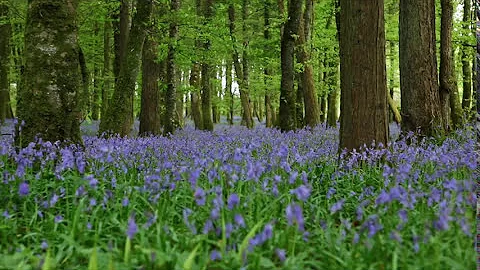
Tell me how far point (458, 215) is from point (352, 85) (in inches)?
138

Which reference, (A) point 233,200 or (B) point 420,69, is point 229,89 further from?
(A) point 233,200

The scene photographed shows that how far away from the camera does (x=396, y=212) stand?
10.5ft

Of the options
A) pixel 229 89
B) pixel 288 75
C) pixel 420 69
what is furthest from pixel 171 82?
pixel 229 89

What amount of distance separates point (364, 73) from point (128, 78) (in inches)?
246

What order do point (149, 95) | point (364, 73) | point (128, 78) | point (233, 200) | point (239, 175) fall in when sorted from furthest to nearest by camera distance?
point (149, 95) < point (128, 78) < point (364, 73) < point (239, 175) < point (233, 200)

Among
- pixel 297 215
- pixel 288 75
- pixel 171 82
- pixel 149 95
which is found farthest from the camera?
pixel 171 82

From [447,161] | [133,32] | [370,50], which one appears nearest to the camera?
[447,161]

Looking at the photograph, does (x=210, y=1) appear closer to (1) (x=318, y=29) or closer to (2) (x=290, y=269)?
(1) (x=318, y=29)

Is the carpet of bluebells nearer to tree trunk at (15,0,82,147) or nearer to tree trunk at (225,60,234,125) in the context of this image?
tree trunk at (15,0,82,147)

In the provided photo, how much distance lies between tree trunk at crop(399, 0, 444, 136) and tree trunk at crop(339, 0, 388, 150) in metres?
2.69

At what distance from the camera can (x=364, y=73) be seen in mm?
6098

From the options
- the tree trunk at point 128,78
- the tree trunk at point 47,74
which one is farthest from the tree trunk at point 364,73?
the tree trunk at point 128,78

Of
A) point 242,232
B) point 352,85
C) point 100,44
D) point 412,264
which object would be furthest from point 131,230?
point 100,44

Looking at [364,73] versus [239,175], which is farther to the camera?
[364,73]
